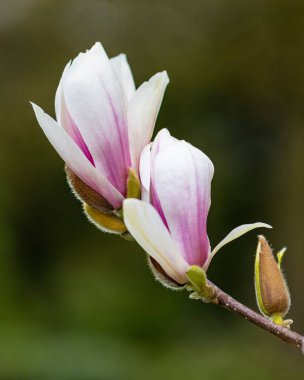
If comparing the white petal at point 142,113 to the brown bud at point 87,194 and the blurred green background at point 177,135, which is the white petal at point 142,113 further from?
the blurred green background at point 177,135

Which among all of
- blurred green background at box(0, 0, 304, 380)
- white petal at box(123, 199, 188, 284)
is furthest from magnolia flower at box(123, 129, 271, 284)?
blurred green background at box(0, 0, 304, 380)

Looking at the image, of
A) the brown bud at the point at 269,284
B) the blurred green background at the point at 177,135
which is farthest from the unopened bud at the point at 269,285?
→ the blurred green background at the point at 177,135

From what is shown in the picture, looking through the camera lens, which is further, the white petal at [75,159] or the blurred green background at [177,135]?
the blurred green background at [177,135]

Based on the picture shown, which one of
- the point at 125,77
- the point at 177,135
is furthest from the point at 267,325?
the point at 177,135

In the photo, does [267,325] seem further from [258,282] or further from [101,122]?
[101,122]

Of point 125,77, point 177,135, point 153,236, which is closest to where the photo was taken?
point 153,236

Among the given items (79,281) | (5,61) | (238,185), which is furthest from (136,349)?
(5,61)

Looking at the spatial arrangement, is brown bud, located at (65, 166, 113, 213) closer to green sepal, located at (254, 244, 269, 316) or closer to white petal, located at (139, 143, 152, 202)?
white petal, located at (139, 143, 152, 202)

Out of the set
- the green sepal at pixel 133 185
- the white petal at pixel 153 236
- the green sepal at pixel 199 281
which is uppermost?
the green sepal at pixel 133 185
